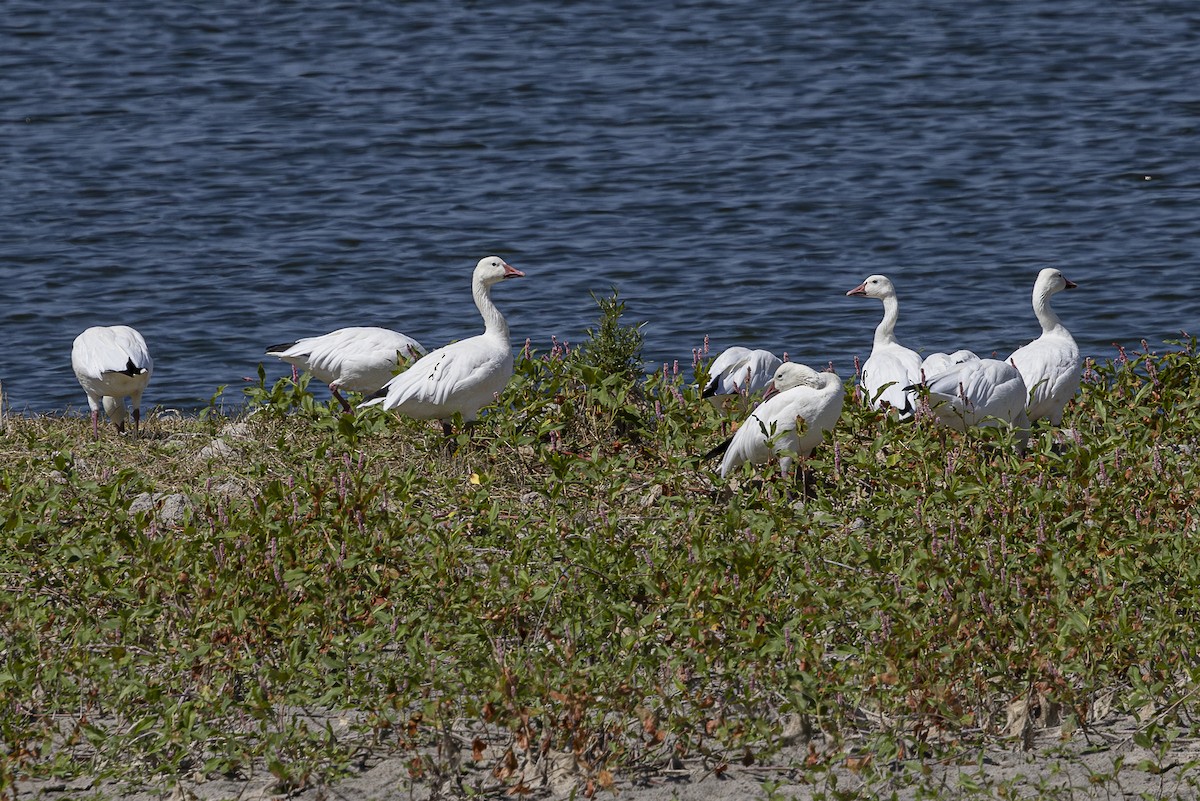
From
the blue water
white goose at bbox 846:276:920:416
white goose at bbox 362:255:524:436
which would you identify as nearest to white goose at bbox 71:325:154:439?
white goose at bbox 362:255:524:436

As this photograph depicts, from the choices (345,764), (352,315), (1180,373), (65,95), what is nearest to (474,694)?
(345,764)

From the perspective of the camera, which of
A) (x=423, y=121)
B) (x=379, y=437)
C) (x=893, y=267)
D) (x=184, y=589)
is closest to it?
(x=184, y=589)

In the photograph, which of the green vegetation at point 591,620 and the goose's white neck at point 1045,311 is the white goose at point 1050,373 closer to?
the goose's white neck at point 1045,311

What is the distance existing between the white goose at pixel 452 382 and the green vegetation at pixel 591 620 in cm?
137

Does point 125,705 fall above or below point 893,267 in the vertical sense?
above

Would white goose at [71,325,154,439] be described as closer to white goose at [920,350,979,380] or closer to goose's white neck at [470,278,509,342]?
goose's white neck at [470,278,509,342]

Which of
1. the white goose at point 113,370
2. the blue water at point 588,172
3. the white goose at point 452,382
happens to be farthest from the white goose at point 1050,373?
the white goose at point 113,370

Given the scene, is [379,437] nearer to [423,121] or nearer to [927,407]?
[927,407]

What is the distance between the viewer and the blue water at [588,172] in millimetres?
15461

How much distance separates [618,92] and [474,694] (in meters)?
18.1

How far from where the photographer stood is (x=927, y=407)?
27.8ft

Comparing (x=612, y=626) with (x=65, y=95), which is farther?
(x=65, y=95)

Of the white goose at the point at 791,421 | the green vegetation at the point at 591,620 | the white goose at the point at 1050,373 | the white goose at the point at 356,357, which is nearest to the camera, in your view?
the green vegetation at the point at 591,620

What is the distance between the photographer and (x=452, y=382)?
356 inches
